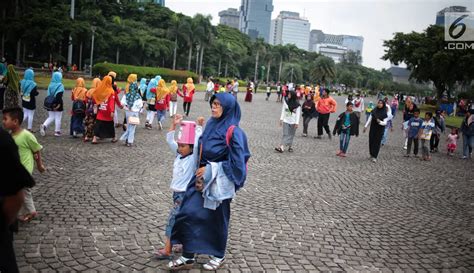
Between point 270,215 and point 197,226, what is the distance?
2.15m

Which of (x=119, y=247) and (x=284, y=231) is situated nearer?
(x=119, y=247)

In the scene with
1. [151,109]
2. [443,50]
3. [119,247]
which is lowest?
[119,247]

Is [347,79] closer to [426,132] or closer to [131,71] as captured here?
[131,71]

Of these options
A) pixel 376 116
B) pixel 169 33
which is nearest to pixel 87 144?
pixel 376 116

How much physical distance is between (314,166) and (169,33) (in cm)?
A: 5282

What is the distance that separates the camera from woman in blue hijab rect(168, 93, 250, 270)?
3691 millimetres

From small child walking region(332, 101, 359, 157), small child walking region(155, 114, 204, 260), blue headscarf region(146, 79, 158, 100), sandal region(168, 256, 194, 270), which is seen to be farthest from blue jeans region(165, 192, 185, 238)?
blue headscarf region(146, 79, 158, 100)

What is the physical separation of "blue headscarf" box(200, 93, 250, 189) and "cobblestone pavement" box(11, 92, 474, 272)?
1.04m

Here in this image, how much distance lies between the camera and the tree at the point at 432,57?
34250 millimetres

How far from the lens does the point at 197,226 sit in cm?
372

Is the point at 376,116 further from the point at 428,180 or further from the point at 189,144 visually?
the point at 189,144

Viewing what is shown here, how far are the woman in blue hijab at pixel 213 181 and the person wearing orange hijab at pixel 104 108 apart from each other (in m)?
6.38

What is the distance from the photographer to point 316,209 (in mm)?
6184

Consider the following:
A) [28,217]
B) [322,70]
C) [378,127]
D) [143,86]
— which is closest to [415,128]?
[378,127]
